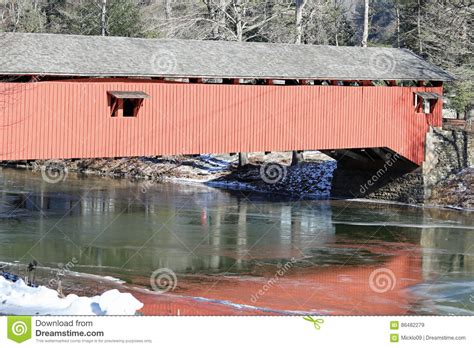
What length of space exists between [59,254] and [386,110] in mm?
12319

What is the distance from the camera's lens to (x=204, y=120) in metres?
24.8

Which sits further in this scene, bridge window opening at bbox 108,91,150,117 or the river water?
bridge window opening at bbox 108,91,150,117

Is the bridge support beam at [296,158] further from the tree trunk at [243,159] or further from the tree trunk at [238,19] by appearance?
the tree trunk at [238,19]

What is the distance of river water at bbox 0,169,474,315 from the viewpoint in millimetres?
18828

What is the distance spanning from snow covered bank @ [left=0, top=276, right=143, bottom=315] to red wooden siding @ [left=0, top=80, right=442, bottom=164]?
6240mm

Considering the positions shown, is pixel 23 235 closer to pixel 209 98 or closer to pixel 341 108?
pixel 209 98

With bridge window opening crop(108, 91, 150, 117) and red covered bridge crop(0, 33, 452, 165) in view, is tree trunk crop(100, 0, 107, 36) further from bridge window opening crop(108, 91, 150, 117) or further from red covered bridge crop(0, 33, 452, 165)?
bridge window opening crop(108, 91, 150, 117)

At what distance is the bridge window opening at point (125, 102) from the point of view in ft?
74.7

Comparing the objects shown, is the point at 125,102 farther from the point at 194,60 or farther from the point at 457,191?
the point at 457,191

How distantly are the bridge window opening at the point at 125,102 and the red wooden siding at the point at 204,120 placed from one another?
156 millimetres

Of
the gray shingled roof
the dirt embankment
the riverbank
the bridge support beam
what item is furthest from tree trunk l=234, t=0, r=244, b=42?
the dirt embankment

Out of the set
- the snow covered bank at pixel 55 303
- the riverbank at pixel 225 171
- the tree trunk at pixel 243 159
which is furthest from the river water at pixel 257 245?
the tree trunk at pixel 243 159

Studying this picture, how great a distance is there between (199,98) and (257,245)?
13.8 feet

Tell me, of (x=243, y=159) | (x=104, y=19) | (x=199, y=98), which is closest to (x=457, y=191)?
(x=243, y=159)
